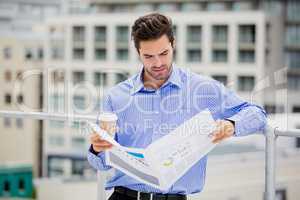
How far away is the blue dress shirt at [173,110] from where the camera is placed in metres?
1.26

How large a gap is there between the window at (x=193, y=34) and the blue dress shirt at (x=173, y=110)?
61.2 feet

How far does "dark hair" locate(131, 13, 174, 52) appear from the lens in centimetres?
117

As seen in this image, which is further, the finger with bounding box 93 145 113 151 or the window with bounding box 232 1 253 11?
the window with bounding box 232 1 253 11

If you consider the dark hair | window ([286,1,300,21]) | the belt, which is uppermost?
window ([286,1,300,21])

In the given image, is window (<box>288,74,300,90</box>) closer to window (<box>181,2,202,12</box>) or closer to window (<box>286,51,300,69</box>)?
window (<box>286,51,300,69</box>)

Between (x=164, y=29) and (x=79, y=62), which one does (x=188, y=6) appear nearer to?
(x=79, y=62)

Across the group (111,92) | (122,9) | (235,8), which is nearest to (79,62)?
(122,9)

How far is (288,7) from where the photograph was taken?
20.4m

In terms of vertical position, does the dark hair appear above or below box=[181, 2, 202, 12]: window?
below

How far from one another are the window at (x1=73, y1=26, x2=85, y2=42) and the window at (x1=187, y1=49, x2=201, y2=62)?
4.17m

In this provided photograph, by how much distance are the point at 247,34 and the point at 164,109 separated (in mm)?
18209

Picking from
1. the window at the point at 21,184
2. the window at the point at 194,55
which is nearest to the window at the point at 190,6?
the window at the point at 194,55

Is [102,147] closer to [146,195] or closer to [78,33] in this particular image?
[146,195]

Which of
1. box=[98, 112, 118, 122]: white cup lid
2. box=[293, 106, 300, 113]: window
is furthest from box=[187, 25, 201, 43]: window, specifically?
box=[98, 112, 118, 122]: white cup lid
